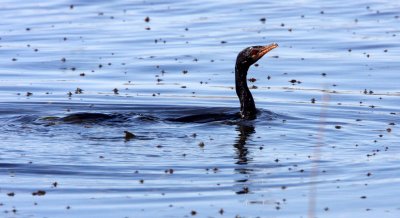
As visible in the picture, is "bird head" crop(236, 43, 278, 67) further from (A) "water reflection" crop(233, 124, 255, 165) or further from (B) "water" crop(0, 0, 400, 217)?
(A) "water reflection" crop(233, 124, 255, 165)

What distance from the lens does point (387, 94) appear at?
20.9 meters

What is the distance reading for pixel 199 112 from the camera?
19344mm

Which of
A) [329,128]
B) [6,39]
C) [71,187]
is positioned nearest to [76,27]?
[6,39]

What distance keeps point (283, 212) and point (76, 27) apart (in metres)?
20.8

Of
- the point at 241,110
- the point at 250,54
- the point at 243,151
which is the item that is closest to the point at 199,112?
the point at 241,110

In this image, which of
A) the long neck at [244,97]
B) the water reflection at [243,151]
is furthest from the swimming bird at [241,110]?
the water reflection at [243,151]

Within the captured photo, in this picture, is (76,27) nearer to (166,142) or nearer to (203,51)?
(203,51)

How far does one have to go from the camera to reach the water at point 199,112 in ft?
42.3

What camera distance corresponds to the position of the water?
12.9 m

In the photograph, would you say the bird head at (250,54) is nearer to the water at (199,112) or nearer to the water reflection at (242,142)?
the water at (199,112)

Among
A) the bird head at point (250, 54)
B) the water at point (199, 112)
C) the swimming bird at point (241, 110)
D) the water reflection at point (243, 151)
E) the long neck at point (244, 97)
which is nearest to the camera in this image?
the water at point (199, 112)

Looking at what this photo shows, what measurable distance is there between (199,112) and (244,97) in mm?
872

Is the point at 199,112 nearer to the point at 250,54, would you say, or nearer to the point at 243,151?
the point at 250,54

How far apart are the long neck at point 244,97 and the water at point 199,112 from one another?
0.31 metres
